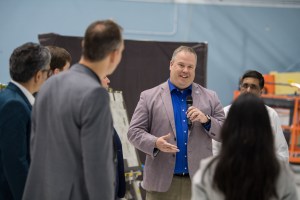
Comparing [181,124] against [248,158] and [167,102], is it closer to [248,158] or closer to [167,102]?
[167,102]

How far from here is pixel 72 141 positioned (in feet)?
5.60

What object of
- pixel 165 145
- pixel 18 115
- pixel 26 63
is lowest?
pixel 165 145

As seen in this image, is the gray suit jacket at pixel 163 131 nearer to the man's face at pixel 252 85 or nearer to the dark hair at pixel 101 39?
the man's face at pixel 252 85

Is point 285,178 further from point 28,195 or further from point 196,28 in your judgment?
point 196,28

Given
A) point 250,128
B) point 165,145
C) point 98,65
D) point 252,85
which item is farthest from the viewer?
point 252,85

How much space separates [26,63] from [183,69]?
1019 millimetres

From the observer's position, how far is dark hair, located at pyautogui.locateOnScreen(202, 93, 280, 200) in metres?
1.49

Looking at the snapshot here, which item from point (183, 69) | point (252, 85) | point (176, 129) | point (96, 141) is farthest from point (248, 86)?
point (96, 141)

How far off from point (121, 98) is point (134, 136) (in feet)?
4.87

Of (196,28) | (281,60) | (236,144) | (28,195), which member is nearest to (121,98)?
(28,195)

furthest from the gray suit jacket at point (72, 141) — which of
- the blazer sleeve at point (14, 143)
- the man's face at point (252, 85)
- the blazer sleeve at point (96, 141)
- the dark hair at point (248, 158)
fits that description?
the man's face at point (252, 85)

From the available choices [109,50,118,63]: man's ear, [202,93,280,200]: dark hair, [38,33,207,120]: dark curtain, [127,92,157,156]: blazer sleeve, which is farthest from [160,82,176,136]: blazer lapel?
[38,33,207,120]: dark curtain

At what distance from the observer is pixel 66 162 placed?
1726 millimetres

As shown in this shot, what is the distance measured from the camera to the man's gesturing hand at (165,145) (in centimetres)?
246
